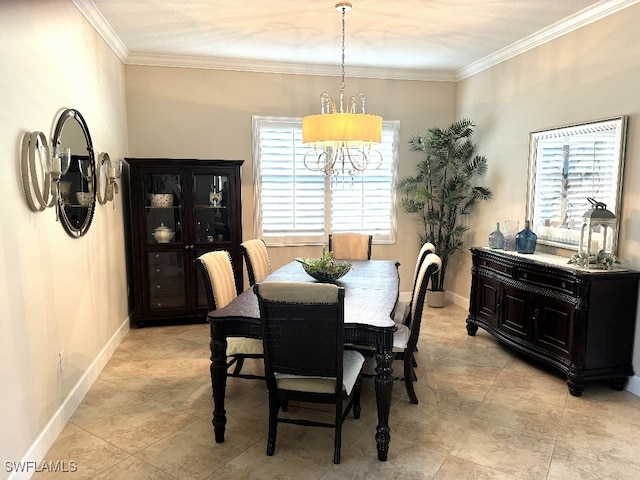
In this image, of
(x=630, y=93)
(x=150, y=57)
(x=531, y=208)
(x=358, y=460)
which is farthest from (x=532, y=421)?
(x=150, y=57)

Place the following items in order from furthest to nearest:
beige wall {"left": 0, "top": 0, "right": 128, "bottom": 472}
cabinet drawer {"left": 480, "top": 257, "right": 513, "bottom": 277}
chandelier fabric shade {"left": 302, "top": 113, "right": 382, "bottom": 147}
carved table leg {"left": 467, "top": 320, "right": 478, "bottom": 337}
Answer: carved table leg {"left": 467, "top": 320, "right": 478, "bottom": 337}, cabinet drawer {"left": 480, "top": 257, "right": 513, "bottom": 277}, chandelier fabric shade {"left": 302, "top": 113, "right": 382, "bottom": 147}, beige wall {"left": 0, "top": 0, "right": 128, "bottom": 472}

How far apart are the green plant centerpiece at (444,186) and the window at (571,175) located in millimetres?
779

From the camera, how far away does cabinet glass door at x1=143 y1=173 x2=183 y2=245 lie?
15.2 feet

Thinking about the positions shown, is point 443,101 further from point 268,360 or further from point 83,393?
point 83,393

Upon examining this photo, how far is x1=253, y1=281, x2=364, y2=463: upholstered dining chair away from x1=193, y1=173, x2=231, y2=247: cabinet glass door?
2662 mm

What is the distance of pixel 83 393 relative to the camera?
3.15m

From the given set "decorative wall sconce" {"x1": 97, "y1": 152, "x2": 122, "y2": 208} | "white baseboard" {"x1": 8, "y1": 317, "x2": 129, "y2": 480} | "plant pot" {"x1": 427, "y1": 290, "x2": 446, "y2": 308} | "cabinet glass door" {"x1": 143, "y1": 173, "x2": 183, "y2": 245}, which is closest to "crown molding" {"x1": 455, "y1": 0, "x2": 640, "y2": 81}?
"plant pot" {"x1": 427, "y1": 290, "x2": 446, "y2": 308}

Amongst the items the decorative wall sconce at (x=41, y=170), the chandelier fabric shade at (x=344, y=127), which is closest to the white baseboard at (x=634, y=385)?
the chandelier fabric shade at (x=344, y=127)

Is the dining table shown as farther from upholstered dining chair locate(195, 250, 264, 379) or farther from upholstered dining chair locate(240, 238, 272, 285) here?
upholstered dining chair locate(240, 238, 272, 285)

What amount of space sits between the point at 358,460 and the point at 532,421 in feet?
4.05

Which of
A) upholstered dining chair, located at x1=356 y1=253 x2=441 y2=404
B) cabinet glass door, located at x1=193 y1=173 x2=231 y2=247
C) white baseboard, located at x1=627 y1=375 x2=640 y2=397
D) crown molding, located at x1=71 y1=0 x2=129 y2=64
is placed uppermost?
crown molding, located at x1=71 y1=0 x2=129 y2=64

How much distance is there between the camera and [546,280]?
3.51 m

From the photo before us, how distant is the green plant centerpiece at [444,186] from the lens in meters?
5.07

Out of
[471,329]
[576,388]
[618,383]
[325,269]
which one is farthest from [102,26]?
[618,383]
